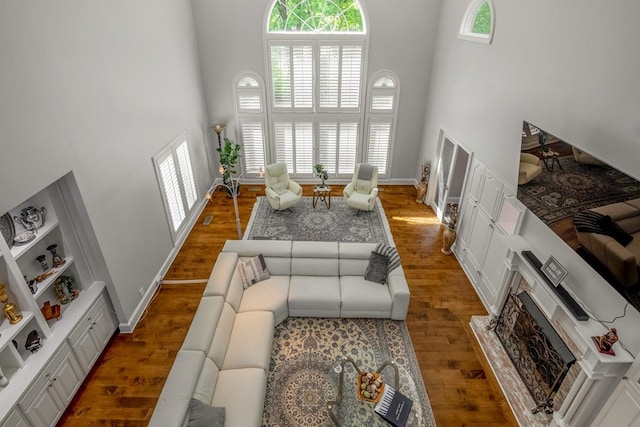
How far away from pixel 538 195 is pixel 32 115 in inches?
220

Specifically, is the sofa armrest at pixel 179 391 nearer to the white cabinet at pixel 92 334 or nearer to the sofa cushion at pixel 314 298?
the white cabinet at pixel 92 334

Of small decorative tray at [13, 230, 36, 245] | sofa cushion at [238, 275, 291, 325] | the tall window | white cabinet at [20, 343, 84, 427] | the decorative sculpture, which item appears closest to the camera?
the decorative sculpture

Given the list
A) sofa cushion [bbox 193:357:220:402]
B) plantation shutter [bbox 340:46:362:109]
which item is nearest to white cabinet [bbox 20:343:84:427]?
sofa cushion [bbox 193:357:220:402]

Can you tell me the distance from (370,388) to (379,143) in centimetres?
665

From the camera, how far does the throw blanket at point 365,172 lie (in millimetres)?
8594

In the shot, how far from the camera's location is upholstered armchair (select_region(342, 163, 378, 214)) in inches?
330

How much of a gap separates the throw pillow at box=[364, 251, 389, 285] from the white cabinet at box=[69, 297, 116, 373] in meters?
3.87

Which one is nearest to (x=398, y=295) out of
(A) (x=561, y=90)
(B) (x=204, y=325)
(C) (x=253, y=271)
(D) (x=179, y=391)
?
(C) (x=253, y=271)

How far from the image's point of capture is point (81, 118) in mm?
4461

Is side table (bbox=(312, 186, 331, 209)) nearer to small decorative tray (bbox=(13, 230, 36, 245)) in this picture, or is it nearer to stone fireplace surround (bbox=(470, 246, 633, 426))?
A: stone fireplace surround (bbox=(470, 246, 633, 426))

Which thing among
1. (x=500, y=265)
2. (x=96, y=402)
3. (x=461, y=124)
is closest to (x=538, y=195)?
(x=500, y=265)

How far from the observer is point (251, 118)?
30.3 feet

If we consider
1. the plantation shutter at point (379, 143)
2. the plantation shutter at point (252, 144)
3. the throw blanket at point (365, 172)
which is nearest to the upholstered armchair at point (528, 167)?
the throw blanket at point (365, 172)

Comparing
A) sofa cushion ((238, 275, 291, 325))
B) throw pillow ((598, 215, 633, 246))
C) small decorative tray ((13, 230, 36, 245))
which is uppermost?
throw pillow ((598, 215, 633, 246))
